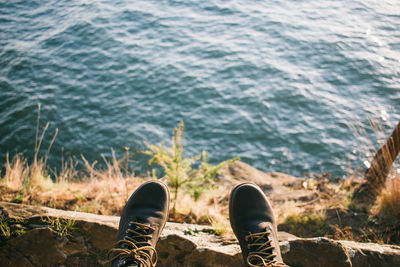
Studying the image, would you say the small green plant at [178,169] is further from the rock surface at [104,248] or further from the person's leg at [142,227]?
the rock surface at [104,248]

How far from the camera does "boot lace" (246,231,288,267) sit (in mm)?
2537

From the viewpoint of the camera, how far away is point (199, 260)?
9.27ft

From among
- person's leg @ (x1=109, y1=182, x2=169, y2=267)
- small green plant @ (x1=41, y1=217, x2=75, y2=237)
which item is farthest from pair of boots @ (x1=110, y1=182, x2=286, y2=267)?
small green plant @ (x1=41, y1=217, x2=75, y2=237)

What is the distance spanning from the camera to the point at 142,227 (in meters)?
2.81

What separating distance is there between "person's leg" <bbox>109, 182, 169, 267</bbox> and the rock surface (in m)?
0.17

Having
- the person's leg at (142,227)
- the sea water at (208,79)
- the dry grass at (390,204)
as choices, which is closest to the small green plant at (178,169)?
the person's leg at (142,227)

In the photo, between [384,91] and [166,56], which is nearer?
[384,91]

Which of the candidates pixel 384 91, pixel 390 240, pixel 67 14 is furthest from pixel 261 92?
pixel 67 14

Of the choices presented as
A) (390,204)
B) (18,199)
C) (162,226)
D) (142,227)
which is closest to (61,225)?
(142,227)

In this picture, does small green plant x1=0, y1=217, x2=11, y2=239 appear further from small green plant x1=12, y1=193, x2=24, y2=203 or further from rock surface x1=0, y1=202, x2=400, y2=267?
small green plant x1=12, y1=193, x2=24, y2=203

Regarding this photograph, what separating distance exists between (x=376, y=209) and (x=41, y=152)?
25.4 ft

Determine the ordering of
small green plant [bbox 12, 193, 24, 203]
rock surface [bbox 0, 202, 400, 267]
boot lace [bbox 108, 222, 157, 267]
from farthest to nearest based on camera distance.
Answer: small green plant [bbox 12, 193, 24, 203]
rock surface [bbox 0, 202, 400, 267]
boot lace [bbox 108, 222, 157, 267]

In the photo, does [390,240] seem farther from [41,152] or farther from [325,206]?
[41,152]

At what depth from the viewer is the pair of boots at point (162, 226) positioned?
2.56m
